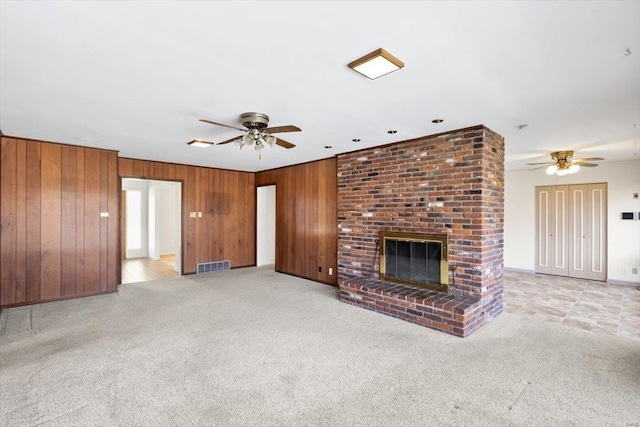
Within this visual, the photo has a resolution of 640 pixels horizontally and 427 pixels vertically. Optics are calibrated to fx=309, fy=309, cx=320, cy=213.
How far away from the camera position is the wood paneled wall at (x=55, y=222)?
177 inches

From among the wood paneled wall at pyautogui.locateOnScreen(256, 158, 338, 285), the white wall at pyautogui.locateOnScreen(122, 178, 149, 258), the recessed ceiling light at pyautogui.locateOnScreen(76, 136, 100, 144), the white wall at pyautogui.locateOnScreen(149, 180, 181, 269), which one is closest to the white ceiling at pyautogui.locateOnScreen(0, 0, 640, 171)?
the recessed ceiling light at pyautogui.locateOnScreen(76, 136, 100, 144)

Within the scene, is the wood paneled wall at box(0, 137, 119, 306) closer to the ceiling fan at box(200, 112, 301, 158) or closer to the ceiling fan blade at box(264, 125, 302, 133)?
the ceiling fan at box(200, 112, 301, 158)

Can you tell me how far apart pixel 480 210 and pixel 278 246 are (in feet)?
15.2

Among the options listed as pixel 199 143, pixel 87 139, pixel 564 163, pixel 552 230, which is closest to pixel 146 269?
pixel 87 139

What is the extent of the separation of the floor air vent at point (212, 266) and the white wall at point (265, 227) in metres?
0.84

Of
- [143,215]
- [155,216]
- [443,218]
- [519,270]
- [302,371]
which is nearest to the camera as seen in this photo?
[302,371]

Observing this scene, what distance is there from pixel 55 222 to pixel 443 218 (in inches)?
228

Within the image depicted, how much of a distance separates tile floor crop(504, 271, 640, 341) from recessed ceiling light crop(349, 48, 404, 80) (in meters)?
3.80

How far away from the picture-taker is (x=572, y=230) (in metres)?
6.70

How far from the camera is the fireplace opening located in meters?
Result: 4.05

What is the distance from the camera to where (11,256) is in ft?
14.7

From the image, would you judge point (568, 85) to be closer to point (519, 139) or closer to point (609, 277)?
point (519, 139)

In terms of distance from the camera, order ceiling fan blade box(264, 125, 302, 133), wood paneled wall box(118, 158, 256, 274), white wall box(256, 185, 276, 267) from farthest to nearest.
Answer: white wall box(256, 185, 276, 267)
wood paneled wall box(118, 158, 256, 274)
ceiling fan blade box(264, 125, 302, 133)

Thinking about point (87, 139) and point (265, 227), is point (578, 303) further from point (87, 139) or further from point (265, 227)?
point (87, 139)
